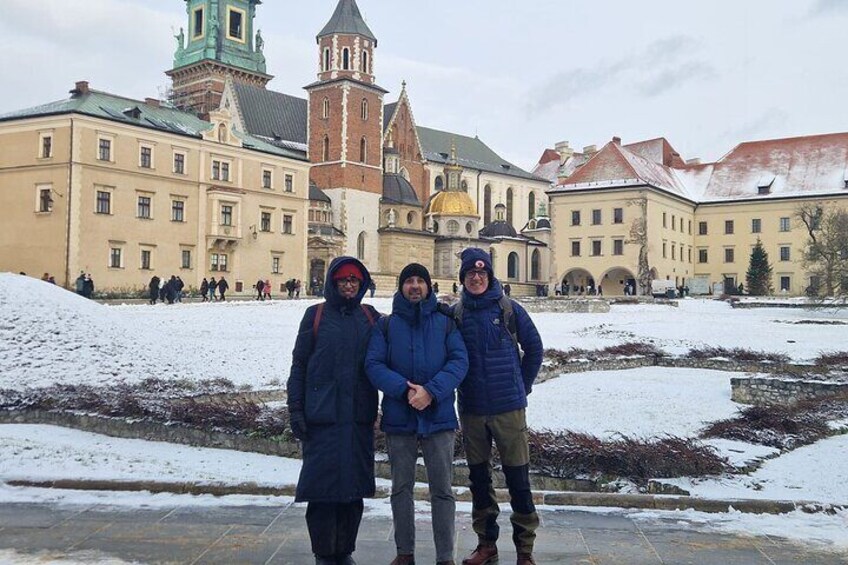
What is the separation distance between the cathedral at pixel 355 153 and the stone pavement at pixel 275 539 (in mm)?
56786

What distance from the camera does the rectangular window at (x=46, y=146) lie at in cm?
4825

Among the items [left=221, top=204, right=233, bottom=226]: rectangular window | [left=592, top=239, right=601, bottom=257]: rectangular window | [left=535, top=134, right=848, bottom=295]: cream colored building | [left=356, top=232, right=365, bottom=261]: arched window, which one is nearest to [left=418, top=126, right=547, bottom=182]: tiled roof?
[left=356, top=232, right=365, bottom=261]: arched window

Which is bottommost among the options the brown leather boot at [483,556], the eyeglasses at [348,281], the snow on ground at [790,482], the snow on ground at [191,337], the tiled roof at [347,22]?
the snow on ground at [790,482]

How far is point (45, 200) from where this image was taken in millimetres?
48094

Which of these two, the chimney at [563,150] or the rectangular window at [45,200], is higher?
the chimney at [563,150]

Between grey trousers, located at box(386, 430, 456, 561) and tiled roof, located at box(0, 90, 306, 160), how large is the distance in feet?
155

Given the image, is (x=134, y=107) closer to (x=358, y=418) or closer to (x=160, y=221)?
(x=160, y=221)

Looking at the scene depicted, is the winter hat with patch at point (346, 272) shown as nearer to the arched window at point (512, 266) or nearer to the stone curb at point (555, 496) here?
the stone curb at point (555, 496)

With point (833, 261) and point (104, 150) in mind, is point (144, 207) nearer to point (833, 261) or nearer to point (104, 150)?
point (104, 150)

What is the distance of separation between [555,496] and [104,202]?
46070mm

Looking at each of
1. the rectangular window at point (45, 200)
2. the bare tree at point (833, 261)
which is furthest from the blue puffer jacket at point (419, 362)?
the rectangular window at point (45, 200)

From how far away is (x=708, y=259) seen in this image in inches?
2977

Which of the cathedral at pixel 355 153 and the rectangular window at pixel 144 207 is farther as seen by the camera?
the cathedral at pixel 355 153

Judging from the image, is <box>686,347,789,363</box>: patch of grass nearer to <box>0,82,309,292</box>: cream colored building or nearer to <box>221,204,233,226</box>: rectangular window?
<box>0,82,309,292</box>: cream colored building
